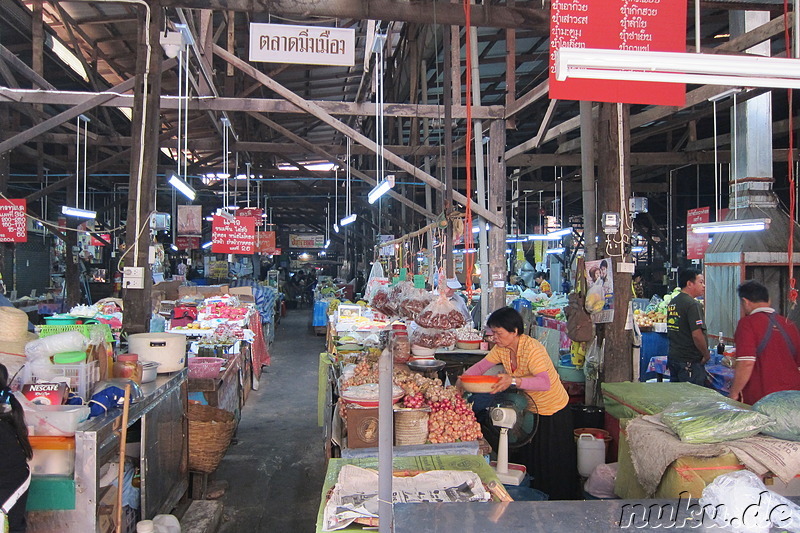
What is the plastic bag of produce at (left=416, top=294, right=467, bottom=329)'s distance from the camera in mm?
5527

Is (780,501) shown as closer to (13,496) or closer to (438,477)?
(438,477)

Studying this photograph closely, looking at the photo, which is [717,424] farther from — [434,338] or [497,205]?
[497,205]

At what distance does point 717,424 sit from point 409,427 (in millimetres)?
1738

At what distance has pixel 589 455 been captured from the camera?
445 cm

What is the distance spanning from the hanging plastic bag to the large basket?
2.22 metres

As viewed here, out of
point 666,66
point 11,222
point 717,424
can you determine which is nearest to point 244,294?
point 11,222

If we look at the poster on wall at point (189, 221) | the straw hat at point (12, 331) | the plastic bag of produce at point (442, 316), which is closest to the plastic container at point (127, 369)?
the straw hat at point (12, 331)

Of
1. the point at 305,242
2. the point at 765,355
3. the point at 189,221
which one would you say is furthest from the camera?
the point at 305,242

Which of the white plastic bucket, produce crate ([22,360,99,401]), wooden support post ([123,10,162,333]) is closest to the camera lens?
produce crate ([22,360,99,401])

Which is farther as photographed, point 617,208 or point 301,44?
point 301,44

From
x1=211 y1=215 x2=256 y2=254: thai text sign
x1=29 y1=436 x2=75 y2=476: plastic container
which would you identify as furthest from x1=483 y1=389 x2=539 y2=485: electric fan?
x1=211 y1=215 x2=256 y2=254: thai text sign

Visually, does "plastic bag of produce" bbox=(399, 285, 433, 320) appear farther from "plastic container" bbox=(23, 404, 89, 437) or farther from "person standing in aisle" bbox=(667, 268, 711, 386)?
"plastic container" bbox=(23, 404, 89, 437)

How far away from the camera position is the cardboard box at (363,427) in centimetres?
355

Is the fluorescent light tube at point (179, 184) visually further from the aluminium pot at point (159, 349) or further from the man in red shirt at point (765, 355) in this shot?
the man in red shirt at point (765, 355)
